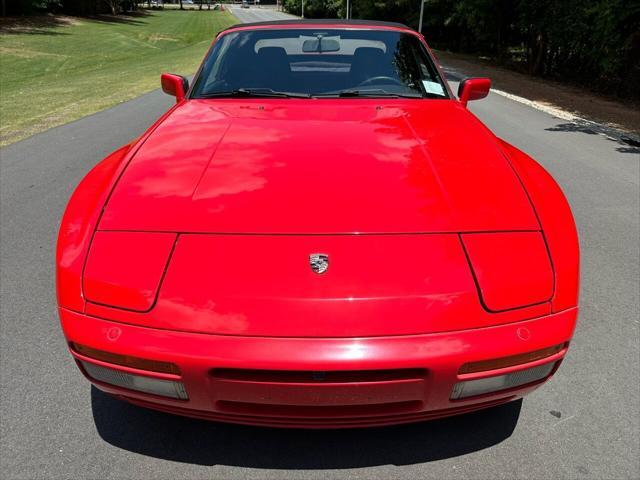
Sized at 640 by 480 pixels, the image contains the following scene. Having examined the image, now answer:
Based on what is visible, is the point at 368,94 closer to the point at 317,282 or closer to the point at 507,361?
the point at 317,282

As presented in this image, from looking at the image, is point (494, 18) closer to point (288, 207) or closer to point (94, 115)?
point (94, 115)

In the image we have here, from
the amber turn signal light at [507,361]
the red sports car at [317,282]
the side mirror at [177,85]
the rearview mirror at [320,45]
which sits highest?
the rearview mirror at [320,45]

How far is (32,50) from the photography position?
20797 mm

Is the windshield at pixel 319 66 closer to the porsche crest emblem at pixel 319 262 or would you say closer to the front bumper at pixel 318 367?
the porsche crest emblem at pixel 319 262

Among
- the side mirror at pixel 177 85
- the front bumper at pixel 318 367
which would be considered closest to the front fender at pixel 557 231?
the front bumper at pixel 318 367

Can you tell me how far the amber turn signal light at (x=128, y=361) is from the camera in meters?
1.45

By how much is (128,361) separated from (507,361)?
117 centimetres

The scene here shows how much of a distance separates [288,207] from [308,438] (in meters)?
0.91

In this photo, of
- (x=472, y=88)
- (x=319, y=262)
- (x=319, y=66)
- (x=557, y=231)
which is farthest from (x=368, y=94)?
(x=319, y=262)

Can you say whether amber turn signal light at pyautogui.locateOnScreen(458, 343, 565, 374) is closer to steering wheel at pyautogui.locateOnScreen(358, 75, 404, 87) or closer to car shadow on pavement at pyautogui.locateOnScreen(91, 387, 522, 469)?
car shadow on pavement at pyautogui.locateOnScreen(91, 387, 522, 469)

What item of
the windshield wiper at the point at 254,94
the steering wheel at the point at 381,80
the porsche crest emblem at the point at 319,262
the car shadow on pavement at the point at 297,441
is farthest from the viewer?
the steering wheel at the point at 381,80

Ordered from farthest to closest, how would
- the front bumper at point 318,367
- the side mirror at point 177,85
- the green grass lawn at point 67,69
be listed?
the green grass lawn at point 67,69, the side mirror at point 177,85, the front bumper at point 318,367

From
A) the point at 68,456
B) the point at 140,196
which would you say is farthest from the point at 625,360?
the point at 68,456

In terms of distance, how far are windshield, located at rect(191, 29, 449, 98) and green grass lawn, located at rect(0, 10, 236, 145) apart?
209 inches
